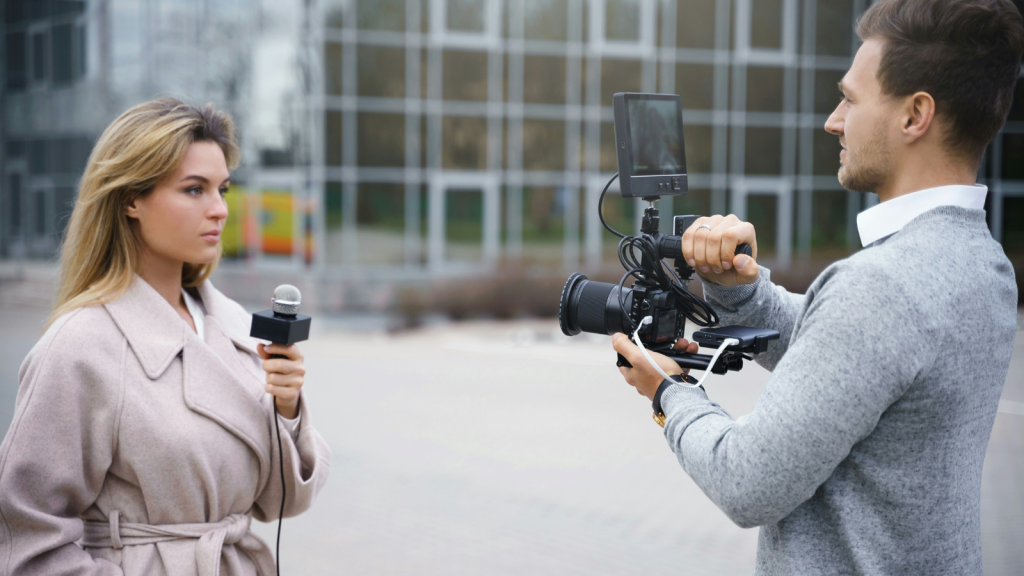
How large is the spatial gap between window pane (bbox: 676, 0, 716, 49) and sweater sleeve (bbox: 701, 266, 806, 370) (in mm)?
18077

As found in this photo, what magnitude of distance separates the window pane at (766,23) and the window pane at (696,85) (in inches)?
51.9

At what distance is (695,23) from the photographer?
19016mm

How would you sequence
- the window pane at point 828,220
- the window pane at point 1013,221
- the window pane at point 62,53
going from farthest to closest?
the window pane at point 62,53 < the window pane at point 828,220 < the window pane at point 1013,221

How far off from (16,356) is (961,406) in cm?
1294

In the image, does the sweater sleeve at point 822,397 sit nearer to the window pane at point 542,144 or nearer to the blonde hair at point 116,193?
the blonde hair at point 116,193

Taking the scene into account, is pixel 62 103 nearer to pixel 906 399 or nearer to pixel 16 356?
pixel 16 356

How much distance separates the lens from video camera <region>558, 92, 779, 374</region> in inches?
71.2

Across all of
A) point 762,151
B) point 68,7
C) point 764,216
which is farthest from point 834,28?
point 68,7

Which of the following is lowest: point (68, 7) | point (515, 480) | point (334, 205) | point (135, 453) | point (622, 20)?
point (515, 480)

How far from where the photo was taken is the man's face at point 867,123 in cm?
154

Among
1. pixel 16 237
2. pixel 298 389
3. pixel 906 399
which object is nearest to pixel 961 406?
pixel 906 399

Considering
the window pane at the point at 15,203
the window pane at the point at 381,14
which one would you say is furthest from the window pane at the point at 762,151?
the window pane at the point at 15,203

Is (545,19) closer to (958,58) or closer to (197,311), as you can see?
(197,311)

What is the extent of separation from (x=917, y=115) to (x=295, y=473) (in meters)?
1.73
